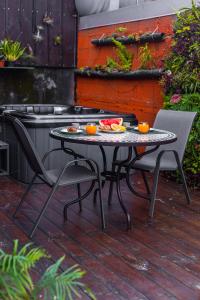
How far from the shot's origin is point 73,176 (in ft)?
10.6

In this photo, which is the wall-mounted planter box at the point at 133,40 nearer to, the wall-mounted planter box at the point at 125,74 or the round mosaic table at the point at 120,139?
the wall-mounted planter box at the point at 125,74

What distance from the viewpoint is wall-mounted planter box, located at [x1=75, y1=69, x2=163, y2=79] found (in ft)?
17.1

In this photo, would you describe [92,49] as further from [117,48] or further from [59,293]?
[59,293]

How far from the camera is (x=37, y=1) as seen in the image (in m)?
6.41

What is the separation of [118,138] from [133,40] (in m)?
2.71

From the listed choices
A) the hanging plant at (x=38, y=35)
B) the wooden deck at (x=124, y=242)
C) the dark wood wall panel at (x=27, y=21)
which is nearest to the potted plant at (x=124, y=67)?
the hanging plant at (x=38, y=35)

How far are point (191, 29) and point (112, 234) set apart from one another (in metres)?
2.42

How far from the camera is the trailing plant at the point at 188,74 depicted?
14.5 ft

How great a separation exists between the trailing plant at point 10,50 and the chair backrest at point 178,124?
2730mm

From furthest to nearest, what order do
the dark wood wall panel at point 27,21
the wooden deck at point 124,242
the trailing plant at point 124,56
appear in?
the dark wood wall panel at point 27,21, the trailing plant at point 124,56, the wooden deck at point 124,242

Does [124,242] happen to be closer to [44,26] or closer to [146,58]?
[146,58]

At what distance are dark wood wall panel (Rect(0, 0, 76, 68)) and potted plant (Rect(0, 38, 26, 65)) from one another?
0.69 feet

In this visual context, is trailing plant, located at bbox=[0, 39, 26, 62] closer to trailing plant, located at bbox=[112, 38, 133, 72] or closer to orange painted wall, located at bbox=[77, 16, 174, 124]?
orange painted wall, located at bbox=[77, 16, 174, 124]

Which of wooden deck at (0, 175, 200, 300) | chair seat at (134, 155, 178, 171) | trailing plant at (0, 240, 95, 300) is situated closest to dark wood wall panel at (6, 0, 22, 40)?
wooden deck at (0, 175, 200, 300)
